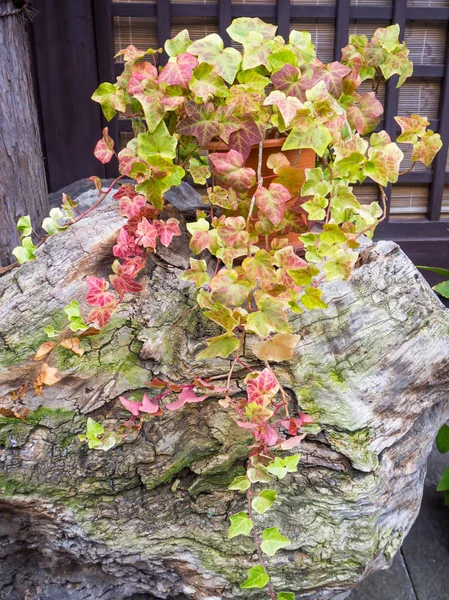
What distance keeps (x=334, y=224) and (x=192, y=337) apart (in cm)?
41

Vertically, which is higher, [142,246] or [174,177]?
[174,177]

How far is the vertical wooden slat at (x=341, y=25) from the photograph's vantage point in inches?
91.0

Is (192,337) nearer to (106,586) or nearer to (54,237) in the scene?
(54,237)

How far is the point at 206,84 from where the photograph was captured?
1146mm

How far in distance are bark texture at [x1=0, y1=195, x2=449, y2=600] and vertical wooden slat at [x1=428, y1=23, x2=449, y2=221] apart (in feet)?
4.90

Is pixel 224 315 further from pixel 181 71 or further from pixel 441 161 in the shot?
A: pixel 441 161

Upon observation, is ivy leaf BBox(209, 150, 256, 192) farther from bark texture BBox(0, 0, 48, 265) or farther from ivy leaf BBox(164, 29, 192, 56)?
bark texture BBox(0, 0, 48, 265)

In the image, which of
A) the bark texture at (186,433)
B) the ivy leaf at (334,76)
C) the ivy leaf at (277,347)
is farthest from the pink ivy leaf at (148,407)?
the ivy leaf at (334,76)

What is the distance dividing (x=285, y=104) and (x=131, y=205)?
38 cm

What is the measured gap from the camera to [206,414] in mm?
1265

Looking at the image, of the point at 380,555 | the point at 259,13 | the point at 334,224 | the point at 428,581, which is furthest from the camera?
the point at 259,13

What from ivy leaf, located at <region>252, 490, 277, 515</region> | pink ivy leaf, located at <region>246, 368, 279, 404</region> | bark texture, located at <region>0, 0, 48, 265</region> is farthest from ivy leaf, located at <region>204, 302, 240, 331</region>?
bark texture, located at <region>0, 0, 48, 265</region>

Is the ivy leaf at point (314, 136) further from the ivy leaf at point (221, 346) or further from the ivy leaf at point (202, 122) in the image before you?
the ivy leaf at point (221, 346)

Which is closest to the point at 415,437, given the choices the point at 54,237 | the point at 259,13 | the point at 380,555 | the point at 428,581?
the point at 380,555
